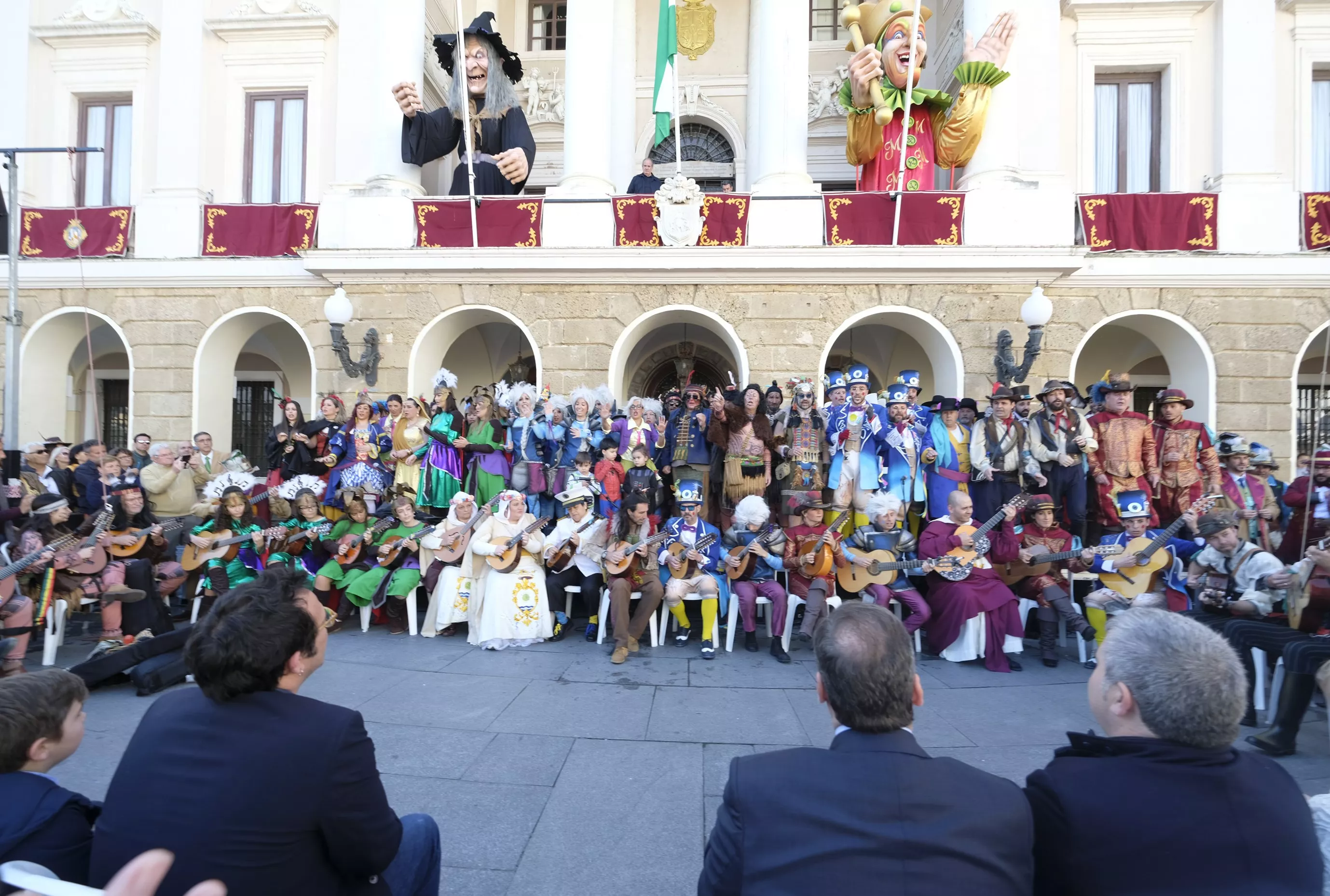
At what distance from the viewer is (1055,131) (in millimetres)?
11414

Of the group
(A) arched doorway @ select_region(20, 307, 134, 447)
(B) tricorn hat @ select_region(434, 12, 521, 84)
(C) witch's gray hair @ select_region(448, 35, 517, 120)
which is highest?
(B) tricorn hat @ select_region(434, 12, 521, 84)

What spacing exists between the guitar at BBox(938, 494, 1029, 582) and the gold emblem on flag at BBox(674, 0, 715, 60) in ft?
39.9

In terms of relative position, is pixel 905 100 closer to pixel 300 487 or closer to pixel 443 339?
pixel 443 339

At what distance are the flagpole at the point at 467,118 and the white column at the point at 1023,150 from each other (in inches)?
305

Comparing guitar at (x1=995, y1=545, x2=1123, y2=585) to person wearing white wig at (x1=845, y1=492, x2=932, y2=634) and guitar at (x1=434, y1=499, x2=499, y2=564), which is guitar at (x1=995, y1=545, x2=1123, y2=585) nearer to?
person wearing white wig at (x1=845, y1=492, x2=932, y2=634)

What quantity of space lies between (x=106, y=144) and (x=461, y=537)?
41.8 ft

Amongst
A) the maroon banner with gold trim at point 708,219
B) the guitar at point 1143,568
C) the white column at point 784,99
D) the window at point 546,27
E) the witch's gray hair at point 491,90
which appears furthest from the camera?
the window at point 546,27

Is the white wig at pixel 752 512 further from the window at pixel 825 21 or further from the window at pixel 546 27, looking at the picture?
the window at pixel 546 27

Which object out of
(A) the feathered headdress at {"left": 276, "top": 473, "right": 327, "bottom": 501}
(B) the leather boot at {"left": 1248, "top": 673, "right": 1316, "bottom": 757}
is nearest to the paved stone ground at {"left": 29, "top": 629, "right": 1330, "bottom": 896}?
(B) the leather boot at {"left": 1248, "top": 673, "right": 1316, "bottom": 757}

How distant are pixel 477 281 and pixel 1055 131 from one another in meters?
9.73

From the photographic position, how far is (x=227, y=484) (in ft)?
25.2

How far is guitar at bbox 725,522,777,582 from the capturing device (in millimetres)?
6605

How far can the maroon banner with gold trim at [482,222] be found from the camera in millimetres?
11359

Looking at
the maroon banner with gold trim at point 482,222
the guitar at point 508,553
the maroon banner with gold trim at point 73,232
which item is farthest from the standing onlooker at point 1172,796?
the maroon banner with gold trim at point 73,232
